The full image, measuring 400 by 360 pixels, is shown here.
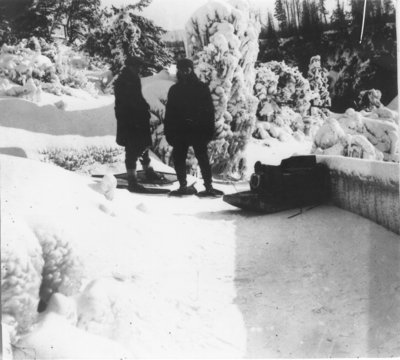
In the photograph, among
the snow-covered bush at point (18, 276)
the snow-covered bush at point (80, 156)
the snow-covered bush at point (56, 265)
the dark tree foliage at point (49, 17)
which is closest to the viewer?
the snow-covered bush at point (18, 276)

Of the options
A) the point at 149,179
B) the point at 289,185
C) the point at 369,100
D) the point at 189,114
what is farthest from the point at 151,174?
the point at 369,100

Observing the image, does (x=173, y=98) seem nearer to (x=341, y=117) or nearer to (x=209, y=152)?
(x=209, y=152)

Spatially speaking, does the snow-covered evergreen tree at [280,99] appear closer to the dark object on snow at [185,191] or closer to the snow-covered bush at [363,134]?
the snow-covered bush at [363,134]

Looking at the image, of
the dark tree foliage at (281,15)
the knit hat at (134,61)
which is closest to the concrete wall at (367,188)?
the dark tree foliage at (281,15)

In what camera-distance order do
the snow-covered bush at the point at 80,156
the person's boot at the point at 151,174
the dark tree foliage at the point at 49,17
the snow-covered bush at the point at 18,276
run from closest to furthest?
the snow-covered bush at the point at 18,276 → the snow-covered bush at the point at 80,156 → the dark tree foliage at the point at 49,17 → the person's boot at the point at 151,174

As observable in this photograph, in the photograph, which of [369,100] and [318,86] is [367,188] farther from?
[318,86]

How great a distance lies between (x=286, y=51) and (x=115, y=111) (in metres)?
1.30

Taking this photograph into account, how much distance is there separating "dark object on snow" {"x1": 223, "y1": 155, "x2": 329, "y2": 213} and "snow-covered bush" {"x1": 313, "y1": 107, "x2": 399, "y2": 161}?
160 millimetres

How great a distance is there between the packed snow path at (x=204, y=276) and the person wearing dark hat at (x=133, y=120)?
0.20 meters

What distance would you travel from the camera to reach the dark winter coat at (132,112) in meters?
2.77

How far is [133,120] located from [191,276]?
1.04 meters

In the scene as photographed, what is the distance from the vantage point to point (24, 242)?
1.97m

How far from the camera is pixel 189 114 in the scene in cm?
292

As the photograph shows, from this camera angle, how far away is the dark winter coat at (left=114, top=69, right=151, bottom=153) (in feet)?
9.10
